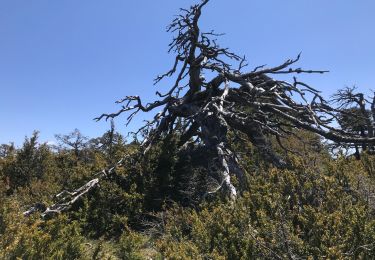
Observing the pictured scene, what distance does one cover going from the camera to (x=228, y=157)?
8.71m

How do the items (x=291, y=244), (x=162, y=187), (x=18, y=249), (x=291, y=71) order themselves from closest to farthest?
(x=291, y=244) < (x=18, y=249) < (x=162, y=187) < (x=291, y=71)

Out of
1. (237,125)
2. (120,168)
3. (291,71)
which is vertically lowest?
(120,168)

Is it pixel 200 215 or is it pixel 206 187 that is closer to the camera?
pixel 200 215

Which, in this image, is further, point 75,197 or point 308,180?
point 75,197

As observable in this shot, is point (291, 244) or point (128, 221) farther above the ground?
point (128, 221)

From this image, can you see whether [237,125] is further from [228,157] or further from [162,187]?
[162,187]

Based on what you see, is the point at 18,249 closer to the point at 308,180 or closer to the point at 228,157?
the point at 308,180

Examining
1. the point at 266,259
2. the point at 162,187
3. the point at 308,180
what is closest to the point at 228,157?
the point at 162,187

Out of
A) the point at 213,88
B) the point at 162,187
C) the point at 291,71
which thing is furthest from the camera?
the point at 213,88

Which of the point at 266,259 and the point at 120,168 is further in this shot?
the point at 120,168

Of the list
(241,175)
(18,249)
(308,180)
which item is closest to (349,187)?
(308,180)

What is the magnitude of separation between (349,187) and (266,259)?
2.29 meters

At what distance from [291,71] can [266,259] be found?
725 centimetres

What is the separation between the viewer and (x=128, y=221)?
8.12 metres
